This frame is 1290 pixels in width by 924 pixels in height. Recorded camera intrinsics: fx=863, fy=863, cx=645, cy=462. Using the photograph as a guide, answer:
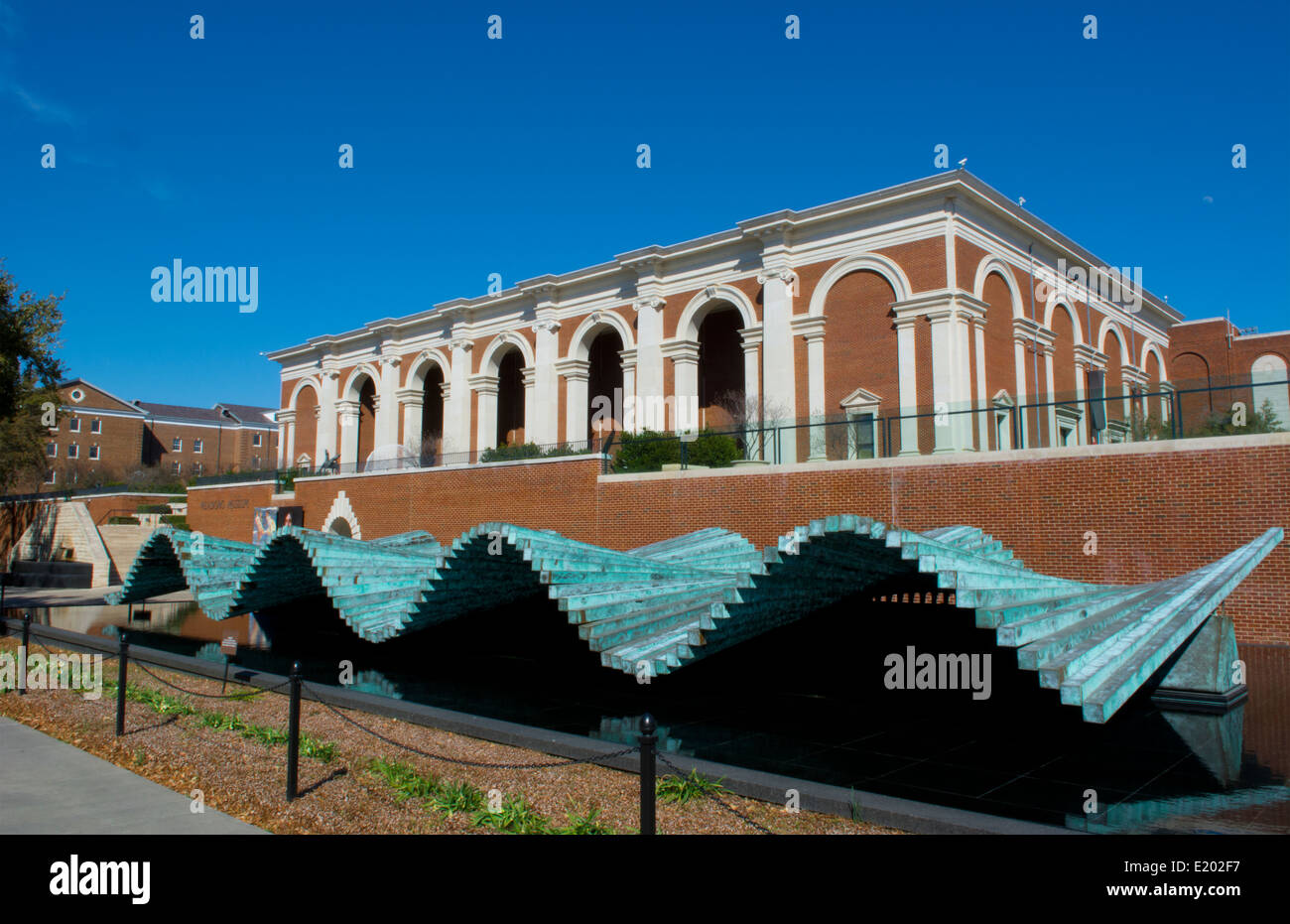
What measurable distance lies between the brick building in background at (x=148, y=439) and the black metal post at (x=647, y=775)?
6634 centimetres

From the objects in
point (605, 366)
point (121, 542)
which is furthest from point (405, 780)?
point (121, 542)

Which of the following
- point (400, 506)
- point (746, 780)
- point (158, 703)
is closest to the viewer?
point (746, 780)

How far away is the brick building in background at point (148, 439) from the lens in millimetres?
70312

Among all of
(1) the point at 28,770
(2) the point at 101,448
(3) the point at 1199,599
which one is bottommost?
(1) the point at 28,770

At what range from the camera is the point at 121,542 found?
38031mm

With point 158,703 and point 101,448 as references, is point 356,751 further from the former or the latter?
point 101,448

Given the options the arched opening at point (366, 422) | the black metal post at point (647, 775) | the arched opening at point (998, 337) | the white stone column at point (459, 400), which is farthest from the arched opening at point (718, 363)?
the black metal post at point (647, 775)

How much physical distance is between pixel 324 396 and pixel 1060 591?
47.9m

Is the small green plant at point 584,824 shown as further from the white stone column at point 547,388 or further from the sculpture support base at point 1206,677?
the white stone column at point 547,388

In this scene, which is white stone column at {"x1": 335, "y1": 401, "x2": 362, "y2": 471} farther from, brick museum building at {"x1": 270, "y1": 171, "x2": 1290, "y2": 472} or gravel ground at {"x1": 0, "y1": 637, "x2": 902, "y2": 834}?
gravel ground at {"x1": 0, "y1": 637, "x2": 902, "y2": 834}

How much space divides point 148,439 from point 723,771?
8566cm
